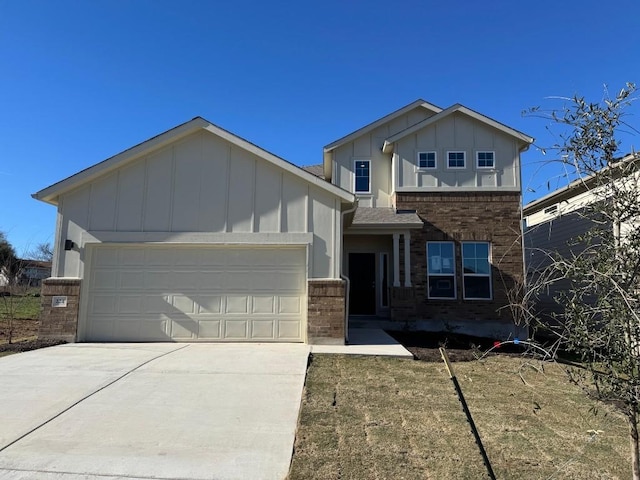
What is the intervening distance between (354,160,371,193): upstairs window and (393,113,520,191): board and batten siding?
3.76 ft

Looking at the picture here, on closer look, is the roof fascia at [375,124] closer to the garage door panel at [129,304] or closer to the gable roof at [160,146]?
the gable roof at [160,146]

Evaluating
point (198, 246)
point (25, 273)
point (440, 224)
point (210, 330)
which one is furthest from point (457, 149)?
point (25, 273)

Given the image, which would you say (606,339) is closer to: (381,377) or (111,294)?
(381,377)

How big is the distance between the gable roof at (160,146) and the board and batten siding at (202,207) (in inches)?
5.7

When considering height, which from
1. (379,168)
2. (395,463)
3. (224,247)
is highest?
(379,168)

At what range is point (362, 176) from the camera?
14773mm

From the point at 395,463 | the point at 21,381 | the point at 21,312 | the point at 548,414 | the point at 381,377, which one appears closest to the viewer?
the point at 395,463

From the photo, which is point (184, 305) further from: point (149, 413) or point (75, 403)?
point (149, 413)

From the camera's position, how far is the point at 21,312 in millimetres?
16891

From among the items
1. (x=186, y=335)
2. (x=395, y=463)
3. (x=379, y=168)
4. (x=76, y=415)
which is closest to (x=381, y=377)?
(x=395, y=463)

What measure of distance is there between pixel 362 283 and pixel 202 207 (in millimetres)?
6562

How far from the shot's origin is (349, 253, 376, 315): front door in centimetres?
1438

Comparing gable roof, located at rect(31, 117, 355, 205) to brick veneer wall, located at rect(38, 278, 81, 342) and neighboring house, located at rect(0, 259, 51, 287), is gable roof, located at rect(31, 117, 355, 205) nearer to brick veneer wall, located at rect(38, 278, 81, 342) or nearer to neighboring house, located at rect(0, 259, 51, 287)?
brick veneer wall, located at rect(38, 278, 81, 342)

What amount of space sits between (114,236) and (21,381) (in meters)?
4.07
